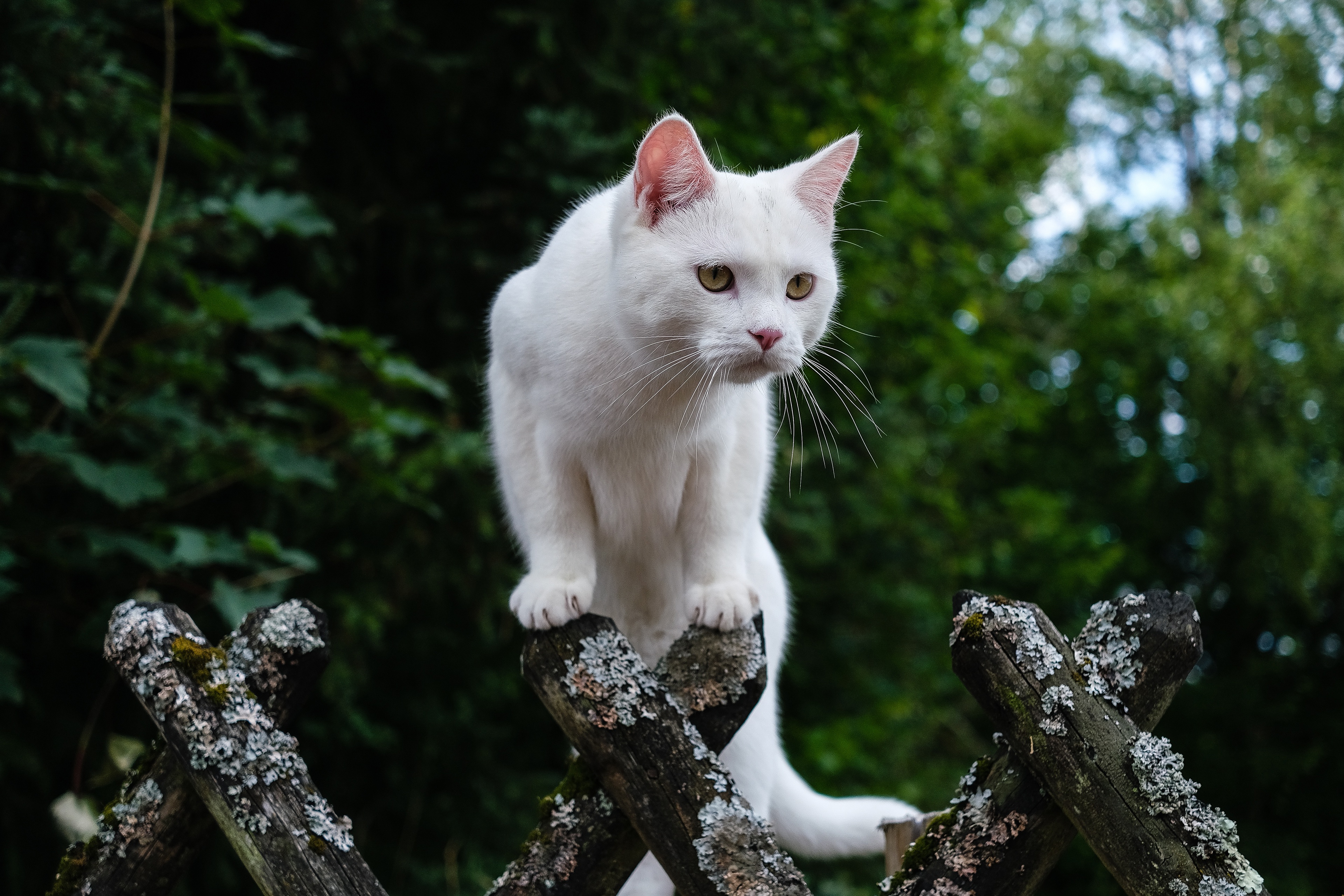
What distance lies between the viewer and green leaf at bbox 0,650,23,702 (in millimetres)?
2379

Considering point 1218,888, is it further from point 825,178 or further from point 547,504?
point 825,178

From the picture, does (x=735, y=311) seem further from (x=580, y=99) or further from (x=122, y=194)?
(x=580, y=99)

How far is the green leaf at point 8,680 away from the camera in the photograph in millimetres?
2379

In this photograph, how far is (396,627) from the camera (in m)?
4.30

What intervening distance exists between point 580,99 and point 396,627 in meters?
2.29

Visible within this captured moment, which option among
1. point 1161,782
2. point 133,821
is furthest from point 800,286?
point 133,821

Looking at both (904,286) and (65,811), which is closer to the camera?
(65,811)

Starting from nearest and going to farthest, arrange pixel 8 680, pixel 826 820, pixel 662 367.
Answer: pixel 662 367 → pixel 826 820 → pixel 8 680

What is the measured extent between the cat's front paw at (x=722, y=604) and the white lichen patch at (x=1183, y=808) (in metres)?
0.60

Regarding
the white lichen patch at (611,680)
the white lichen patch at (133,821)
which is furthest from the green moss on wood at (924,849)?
the white lichen patch at (133,821)

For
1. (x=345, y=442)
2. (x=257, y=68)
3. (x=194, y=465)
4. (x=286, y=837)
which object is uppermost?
(x=257, y=68)

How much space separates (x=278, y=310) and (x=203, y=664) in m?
1.47

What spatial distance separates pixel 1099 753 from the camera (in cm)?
131

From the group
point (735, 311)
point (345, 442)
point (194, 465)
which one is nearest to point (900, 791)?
point (345, 442)
